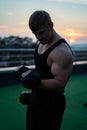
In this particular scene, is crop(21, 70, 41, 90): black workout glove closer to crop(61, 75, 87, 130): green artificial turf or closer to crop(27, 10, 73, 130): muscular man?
crop(27, 10, 73, 130): muscular man

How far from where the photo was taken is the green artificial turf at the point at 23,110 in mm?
3587

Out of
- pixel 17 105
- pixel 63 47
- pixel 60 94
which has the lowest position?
pixel 17 105

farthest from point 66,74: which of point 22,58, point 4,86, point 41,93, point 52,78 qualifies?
point 22,58

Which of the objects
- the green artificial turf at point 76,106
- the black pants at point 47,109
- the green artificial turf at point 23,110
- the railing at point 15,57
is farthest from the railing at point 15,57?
the black pants at point 47,109

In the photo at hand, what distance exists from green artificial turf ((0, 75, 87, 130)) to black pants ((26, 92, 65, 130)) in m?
1.56

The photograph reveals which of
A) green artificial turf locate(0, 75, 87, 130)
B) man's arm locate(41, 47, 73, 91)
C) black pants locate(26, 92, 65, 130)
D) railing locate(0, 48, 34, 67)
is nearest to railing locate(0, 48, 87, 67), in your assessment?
railing locate(0, 48, 34, 67)

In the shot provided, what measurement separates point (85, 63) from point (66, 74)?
20.0 ft

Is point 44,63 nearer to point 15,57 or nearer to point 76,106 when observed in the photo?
point 76,106

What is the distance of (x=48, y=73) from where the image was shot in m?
1.87

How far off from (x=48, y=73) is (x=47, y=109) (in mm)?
231

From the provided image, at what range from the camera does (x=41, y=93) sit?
1.90 m

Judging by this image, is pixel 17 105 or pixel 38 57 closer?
pixel 38 57

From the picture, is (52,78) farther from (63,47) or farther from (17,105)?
(17,105)

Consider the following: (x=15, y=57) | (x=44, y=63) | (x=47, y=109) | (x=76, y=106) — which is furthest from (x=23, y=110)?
(x=15, y=57)
